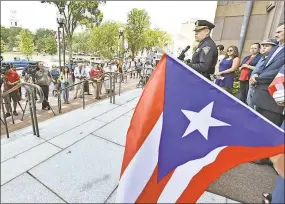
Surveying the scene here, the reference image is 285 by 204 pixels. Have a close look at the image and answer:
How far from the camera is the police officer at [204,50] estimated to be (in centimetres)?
254

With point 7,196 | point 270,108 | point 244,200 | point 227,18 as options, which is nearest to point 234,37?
point 227,18

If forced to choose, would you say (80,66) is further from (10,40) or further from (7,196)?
(10,40)

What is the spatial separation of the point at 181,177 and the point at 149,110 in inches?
19.4

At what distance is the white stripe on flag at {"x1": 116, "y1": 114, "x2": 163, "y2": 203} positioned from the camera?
122 centimetres

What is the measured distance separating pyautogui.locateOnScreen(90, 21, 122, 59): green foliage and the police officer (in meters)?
31.9

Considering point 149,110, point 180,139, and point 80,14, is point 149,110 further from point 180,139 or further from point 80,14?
point 80,14

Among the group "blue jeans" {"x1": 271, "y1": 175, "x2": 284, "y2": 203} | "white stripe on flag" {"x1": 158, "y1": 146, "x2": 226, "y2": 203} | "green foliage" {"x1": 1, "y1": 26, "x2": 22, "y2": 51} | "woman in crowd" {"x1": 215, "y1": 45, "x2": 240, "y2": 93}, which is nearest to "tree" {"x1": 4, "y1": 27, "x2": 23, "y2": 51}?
"green foliage" {"x1": 1, "y1": 26, "x2": 22, "y2": 51}

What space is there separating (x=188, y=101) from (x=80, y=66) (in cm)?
1157

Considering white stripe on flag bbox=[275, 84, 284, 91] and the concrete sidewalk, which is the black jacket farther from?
the concrete sidewalk

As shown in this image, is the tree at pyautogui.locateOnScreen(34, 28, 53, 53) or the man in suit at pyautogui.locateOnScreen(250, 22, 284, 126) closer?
the man in suit at pyautogui.locateOnScreen(250, 22, 284, 126)

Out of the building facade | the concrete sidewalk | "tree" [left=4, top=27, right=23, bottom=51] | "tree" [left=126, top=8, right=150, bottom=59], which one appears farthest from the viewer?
"tree" [left=4, top=27, right=23, bottom=51]

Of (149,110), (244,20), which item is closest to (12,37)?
(244,20)

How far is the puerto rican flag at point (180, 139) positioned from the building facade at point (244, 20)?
20.5 ft

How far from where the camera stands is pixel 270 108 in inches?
104
